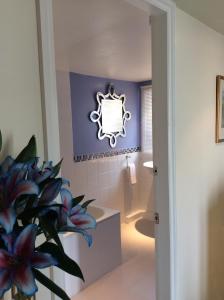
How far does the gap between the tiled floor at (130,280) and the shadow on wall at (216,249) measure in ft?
1.85

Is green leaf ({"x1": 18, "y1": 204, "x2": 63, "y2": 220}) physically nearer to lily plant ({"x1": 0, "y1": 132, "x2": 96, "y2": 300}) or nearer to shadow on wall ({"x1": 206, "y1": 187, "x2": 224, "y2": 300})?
lily plant ({"x1": 0, "y1": 132, "x2": 96, "y2": 300})

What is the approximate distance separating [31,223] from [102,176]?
127 inches

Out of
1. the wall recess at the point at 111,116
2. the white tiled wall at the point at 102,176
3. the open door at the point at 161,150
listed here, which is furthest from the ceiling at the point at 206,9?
the wall recess at the point at 111,116

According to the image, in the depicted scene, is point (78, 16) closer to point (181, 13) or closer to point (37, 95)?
point (181, 13)

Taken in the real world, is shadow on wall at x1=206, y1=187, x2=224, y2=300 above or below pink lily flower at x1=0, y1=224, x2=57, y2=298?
below

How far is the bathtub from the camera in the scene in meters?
2.53

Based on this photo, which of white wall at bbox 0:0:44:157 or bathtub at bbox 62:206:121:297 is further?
bathtub at bbox 62:206:121:297

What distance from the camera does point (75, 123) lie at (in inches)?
135

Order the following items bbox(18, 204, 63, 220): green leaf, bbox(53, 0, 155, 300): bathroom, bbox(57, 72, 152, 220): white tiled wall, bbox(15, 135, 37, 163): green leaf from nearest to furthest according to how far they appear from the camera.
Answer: bbox(18, 204, 63, 220): green leaf → bbox(15, 135, 37, 163): green leaf → bbox(53, 0, 155, 300): bathroom → bbox(57, 72, 152, 220): white tiled wall

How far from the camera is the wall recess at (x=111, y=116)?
3.74 meters

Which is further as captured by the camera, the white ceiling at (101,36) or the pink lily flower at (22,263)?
the white ceiling at (101,36)

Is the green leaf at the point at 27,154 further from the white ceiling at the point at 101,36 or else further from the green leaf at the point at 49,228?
the white ceiling at the point at 101,36

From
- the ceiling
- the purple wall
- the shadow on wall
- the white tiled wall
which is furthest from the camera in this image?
the purple wall

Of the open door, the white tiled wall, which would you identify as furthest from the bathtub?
the open door
